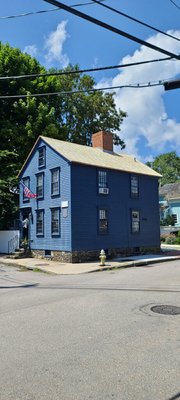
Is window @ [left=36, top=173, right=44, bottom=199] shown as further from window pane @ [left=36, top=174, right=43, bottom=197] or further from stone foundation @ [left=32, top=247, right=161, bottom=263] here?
stone foundation @ [left=32, top=247, right=161, bottom=263]

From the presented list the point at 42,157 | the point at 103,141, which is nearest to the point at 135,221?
the point at 103,141

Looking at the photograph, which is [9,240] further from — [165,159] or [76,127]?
[165,159]

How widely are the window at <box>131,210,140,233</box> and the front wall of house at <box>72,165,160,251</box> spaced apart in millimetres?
228

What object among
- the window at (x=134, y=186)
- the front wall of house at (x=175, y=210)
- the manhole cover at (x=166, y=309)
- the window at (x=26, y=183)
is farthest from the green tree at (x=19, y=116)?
the manhole cover at (x=166, y=309)

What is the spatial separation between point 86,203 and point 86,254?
9.85 feet

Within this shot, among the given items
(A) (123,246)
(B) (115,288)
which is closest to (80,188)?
(A) (123,246)

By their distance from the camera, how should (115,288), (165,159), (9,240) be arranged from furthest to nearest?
1. (165,159)
2. (9,240)
3. (115,288)

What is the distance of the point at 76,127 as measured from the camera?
45594 millimetres

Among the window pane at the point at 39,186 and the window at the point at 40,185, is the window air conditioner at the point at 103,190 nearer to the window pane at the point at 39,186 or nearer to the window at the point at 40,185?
the window at the point at 40,185

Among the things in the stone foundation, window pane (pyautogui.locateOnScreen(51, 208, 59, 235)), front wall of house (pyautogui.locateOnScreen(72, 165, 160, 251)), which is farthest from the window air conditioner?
the stone foundation

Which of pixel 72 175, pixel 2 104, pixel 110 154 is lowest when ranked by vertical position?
pixel 72 175

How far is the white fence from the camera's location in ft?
91.4

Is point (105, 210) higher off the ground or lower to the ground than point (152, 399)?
higher

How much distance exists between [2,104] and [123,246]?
18.1 meters
